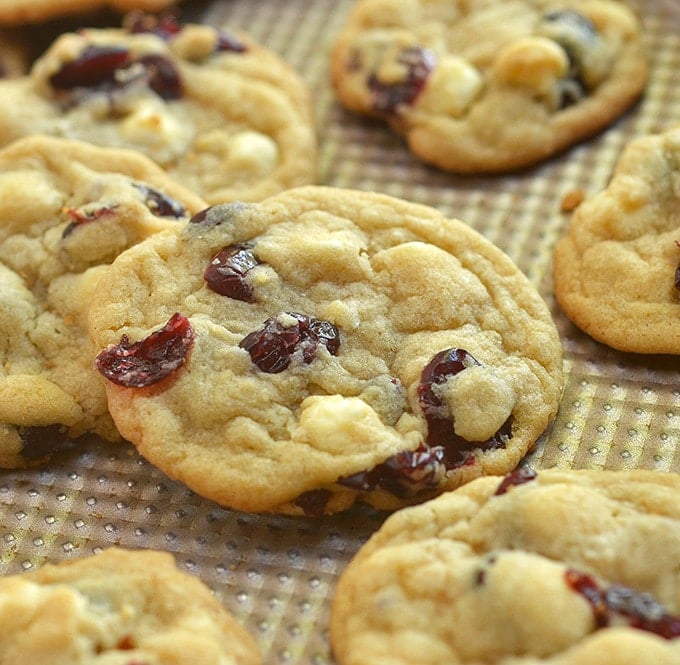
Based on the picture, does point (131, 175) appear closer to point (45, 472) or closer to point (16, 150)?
point (16, 150)

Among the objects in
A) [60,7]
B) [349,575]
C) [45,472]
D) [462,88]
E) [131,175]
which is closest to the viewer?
[349,575]

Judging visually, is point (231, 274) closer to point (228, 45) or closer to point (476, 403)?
point (476, 403)

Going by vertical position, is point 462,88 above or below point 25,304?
above

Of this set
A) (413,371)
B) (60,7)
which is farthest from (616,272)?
(60,7)

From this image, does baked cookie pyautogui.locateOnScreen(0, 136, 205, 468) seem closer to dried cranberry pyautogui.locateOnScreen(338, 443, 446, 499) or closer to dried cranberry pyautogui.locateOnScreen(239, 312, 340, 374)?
dried cranberry pyautogui.locateOnScreen(239, 312, 340, 374)

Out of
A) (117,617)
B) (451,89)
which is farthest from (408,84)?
(117,617)

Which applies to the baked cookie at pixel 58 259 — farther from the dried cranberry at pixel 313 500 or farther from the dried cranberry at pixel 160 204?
the dried cranberry at pixel 313 500

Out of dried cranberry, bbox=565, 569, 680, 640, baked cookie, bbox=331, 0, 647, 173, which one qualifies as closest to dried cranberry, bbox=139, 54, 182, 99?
baked cookie, bbox=331, 0, 647, 173
